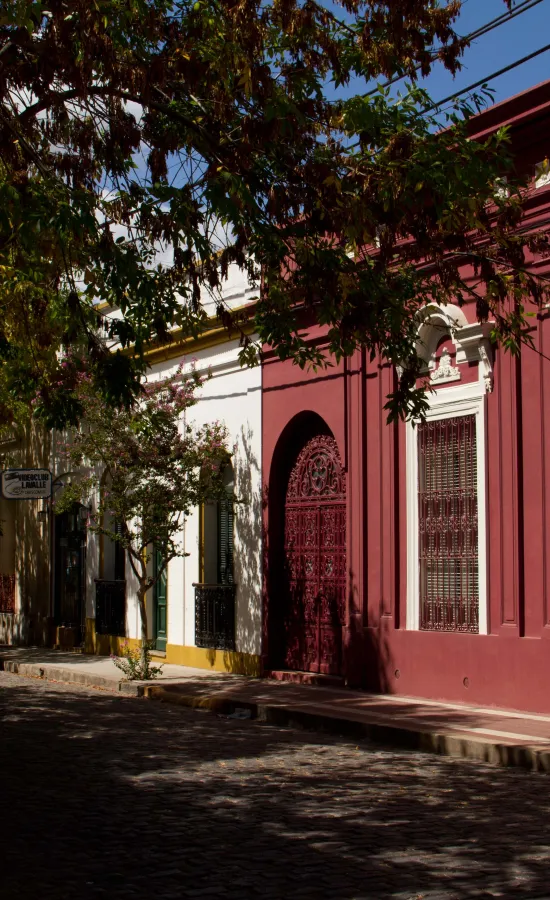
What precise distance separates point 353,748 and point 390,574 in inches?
130

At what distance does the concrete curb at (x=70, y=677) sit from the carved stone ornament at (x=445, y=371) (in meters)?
5.36

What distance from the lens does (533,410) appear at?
11.4 metres

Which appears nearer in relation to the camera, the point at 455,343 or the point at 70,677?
the point at 455,343

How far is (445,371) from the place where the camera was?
41.4 feet

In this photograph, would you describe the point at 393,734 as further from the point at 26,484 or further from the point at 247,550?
the point at 26,484

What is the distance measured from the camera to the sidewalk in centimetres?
959

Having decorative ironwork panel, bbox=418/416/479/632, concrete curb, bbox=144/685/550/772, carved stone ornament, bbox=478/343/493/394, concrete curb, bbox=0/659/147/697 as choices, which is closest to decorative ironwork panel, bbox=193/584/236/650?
concrete curb, bbox=0/659/147/697

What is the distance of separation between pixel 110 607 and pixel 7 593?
20.0ft

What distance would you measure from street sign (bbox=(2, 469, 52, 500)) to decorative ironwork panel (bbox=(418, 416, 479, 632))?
7286 mm

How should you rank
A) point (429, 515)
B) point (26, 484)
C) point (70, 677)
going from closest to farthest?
point (429, 515)
point (70, 677)
point (26, 484)

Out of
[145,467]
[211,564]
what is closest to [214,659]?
[211,564]

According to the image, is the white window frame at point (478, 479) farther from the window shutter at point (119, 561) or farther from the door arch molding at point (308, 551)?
the window shutter at point (119, 561)

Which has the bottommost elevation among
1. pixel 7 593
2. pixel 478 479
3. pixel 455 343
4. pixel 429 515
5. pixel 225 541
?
pixel 7 593

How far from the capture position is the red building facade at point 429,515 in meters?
11.4
